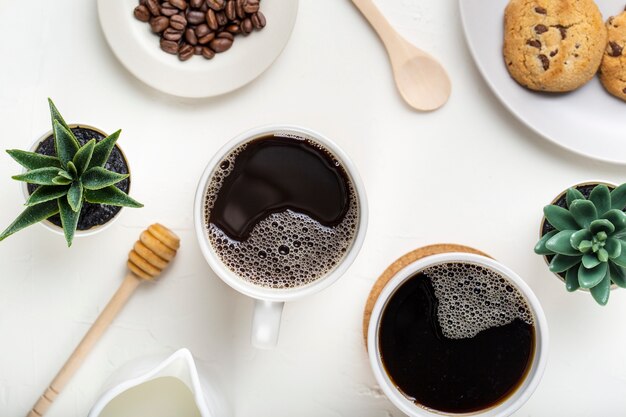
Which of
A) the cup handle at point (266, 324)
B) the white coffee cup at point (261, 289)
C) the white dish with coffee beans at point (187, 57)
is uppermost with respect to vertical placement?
the white dish with coffee beans at point (187, 57)

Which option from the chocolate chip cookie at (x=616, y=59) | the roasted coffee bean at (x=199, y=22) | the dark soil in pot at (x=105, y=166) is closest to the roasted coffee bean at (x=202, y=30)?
the roasted coffee bean at (x=199, y=22)

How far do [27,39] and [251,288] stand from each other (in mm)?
498

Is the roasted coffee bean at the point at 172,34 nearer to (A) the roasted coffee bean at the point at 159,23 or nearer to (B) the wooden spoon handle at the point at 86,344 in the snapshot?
(A) the roasted coffee bean at the point at 159,23

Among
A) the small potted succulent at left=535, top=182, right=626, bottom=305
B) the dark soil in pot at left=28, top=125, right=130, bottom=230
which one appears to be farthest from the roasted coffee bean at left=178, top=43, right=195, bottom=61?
the small potted succulent at left=535, top=182, right=626, bottom=305

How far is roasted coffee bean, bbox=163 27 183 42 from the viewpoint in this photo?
99 centimetres

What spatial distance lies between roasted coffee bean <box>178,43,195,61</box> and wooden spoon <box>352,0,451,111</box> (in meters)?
0.25

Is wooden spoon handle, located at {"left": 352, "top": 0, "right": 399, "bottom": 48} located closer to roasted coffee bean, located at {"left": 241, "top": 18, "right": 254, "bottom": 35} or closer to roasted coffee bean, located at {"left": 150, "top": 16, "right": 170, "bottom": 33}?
roasted coffee bean, located at {"left": 241, "top": 18, "right": 254, "bottom": 35}

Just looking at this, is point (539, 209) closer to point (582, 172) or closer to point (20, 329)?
point (582, 172)

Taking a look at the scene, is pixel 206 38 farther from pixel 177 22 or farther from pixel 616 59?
pixel 616 59

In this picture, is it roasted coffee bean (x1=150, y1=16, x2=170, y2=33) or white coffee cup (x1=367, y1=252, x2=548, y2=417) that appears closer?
white coffee cup (x1=367, y1=252, x2=548, y2=417)

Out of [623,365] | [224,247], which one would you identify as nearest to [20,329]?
[224,247]

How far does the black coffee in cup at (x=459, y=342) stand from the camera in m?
0.91

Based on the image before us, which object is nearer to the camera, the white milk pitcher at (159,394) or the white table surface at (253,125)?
the white milk pitcher at (159,394)

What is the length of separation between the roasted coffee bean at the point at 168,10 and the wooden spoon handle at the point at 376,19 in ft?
0.83
